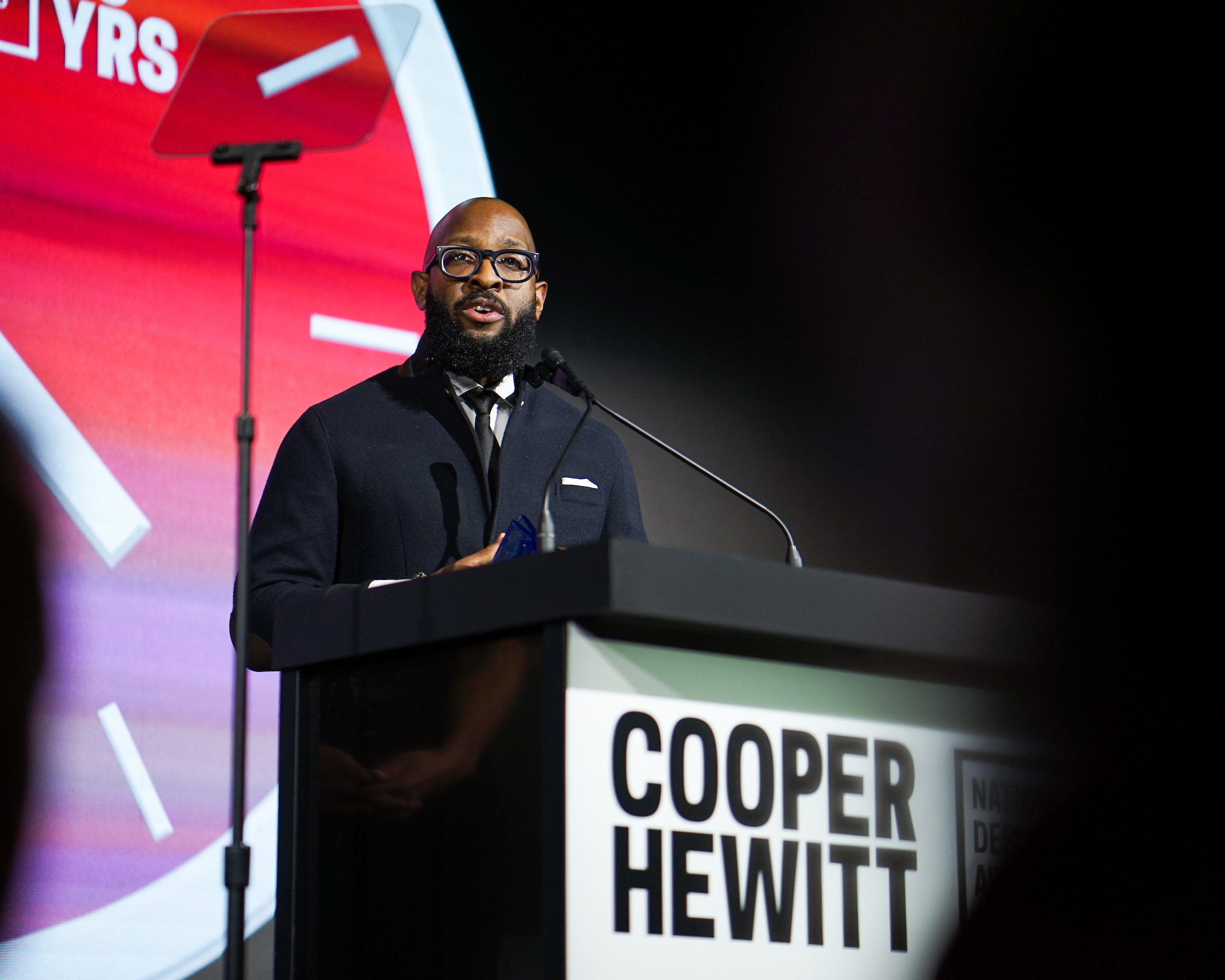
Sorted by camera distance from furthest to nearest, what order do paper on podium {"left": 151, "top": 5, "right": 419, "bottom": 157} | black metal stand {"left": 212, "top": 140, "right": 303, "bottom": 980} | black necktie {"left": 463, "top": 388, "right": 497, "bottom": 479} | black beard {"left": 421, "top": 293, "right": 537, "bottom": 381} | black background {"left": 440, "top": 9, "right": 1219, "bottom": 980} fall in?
black background {"left": 440, "top": 9, "right": 1219, "bottom": 980} → black beard {"left": 421, "top": 293, "right": 537, "bottom": 381} → black necktie {"left": 463, "top": 388, "right": 497, "bottom": 479} → paper on podium {"left": 151, "top": 5, "right": 419, "bottom": 157} → black metal stand {"left": 212, "top": 140, "right": 303, "bottom": 980}

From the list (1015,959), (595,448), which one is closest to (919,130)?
(595,448)

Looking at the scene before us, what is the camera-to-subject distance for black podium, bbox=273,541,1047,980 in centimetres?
125

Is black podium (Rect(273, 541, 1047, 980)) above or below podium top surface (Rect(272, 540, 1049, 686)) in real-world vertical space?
below

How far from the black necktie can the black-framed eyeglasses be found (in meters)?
0.19

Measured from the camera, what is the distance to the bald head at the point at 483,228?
2.14 m

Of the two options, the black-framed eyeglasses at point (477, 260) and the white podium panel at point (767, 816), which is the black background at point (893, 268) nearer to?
the black-framed eyeglasses at point (477, 260)

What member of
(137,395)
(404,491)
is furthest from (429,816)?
(137,395)

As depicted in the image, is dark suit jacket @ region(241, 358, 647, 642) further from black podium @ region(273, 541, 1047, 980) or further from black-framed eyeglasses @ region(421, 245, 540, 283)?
black podium @ region(273, 541, 1047, 980)

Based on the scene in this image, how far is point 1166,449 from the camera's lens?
3518mm

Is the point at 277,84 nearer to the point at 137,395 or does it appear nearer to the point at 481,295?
the point at 481,295

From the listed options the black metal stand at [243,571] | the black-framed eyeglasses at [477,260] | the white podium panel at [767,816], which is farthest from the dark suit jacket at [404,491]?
the white podium panel at [767,816]

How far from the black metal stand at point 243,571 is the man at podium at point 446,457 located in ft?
0.83

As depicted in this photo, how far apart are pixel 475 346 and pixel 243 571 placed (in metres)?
0.72

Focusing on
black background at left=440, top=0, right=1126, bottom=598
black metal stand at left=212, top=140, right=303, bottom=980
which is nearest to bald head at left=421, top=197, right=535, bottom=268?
black metal stand at left=212, top=140, right=303, bottom=980
